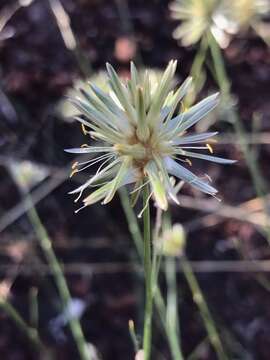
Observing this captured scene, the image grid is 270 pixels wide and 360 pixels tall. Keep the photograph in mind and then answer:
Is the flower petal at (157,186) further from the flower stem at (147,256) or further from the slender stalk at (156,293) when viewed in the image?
the slender stalk at (156,293)

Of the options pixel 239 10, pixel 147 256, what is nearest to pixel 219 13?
pixel 239 10

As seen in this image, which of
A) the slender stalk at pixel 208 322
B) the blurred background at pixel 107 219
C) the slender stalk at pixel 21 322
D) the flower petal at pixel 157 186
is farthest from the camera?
the blurred background at pixel 107 219

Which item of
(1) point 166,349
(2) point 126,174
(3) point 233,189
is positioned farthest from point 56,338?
(2) point 126,174

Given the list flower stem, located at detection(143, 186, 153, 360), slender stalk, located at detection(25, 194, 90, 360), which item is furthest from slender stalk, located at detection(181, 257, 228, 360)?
flower stem, located at detection(143, 186, 153, 360)

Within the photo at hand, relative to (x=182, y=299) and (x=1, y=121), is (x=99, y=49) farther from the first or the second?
(x=182, y=299)

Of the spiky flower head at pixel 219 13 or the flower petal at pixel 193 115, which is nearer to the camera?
the flower petal at pixel 193 115

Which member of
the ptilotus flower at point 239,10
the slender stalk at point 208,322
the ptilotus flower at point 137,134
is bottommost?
the slender stalk at point 208,322

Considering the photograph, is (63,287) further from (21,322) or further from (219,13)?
(219,13)

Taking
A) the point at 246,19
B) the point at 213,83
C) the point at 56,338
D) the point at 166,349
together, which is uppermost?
the point at 213,83

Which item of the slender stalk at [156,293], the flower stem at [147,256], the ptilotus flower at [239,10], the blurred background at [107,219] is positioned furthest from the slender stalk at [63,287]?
the ptilotus flower at [239,10]
